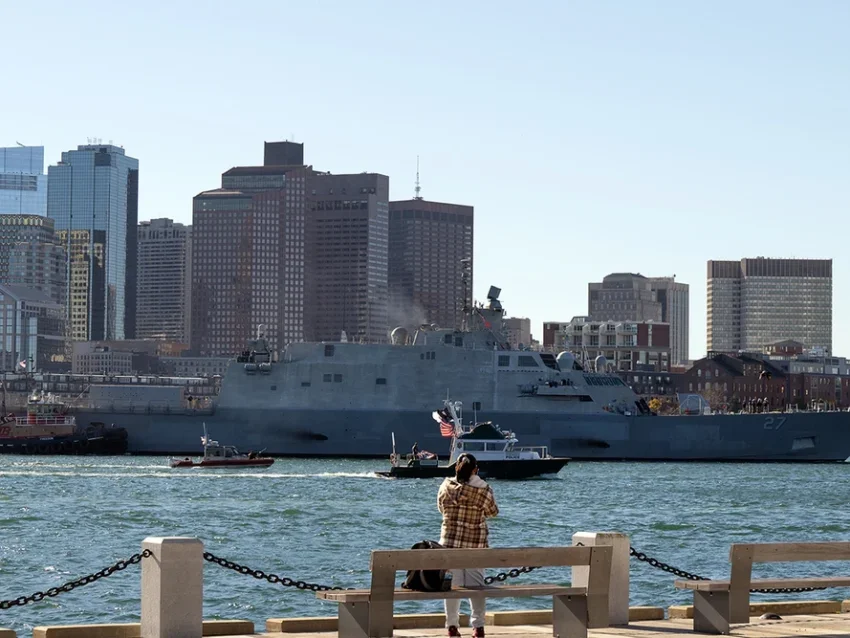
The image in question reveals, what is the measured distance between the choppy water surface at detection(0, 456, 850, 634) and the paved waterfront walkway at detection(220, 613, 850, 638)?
6.94 m

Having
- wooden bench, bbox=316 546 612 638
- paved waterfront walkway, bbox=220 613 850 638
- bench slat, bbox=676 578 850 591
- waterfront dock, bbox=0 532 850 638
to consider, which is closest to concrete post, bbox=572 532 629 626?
waterfront dock, bbox=0 532 850 638

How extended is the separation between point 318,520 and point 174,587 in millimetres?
27792

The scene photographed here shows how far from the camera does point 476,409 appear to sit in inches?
3127

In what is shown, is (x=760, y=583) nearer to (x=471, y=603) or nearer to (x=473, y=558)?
(x=471, y=603)

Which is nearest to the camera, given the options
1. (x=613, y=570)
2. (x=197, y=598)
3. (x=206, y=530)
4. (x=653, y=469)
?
(x=197, y=598)

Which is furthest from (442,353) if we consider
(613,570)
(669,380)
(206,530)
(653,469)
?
(669,380)

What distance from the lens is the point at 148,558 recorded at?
535 inches

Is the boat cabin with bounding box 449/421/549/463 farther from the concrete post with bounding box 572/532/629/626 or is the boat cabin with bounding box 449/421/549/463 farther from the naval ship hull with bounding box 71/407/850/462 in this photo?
the concrete post with bounding box 572/532/629/626

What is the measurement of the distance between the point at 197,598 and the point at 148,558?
536mm

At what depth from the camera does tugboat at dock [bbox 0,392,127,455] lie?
3482 inches

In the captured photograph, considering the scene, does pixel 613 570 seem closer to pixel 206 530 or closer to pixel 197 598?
pixel 197 598

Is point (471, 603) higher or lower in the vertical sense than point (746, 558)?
lower

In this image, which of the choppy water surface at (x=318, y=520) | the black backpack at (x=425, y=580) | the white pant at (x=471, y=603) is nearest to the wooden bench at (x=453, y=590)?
the black backpack at (x=425, y=580)

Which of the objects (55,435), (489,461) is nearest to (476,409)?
(489,461)
